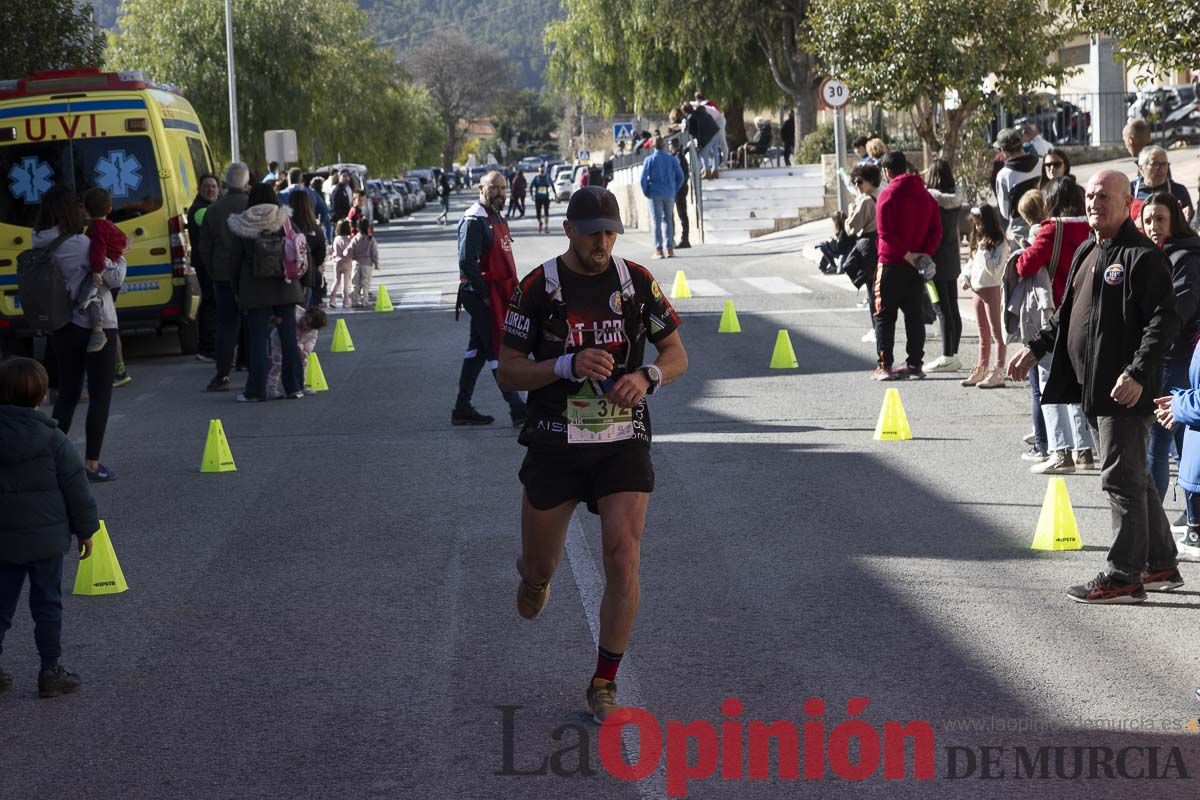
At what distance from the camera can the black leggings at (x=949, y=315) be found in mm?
14164

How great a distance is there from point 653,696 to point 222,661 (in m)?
1.80

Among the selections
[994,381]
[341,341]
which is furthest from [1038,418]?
[341,341]

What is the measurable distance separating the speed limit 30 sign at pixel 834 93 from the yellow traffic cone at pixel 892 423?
16.6 metres

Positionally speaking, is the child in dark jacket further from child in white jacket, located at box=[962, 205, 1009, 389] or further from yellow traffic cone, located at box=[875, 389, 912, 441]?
child in white jacket, located at box=[962, 205, 1009, 389]

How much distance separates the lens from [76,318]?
398 inches

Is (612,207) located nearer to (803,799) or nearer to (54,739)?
(803,799)

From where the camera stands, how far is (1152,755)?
5051mm

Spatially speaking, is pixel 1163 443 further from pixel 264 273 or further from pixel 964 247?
pixel 964 247

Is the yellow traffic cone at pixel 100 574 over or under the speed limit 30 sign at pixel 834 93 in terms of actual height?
under

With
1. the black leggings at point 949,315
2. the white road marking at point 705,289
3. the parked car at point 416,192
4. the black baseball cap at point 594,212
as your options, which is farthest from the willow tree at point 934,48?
the parked car at point 416,192

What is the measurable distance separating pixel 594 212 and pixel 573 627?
2.05 metres

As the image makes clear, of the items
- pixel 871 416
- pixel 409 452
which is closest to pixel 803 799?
pixel 409 452

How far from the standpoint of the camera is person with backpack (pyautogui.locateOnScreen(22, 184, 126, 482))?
10.1 meters

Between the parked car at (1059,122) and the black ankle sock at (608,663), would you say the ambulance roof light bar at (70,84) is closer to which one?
the black ankle sock at (608,663)
